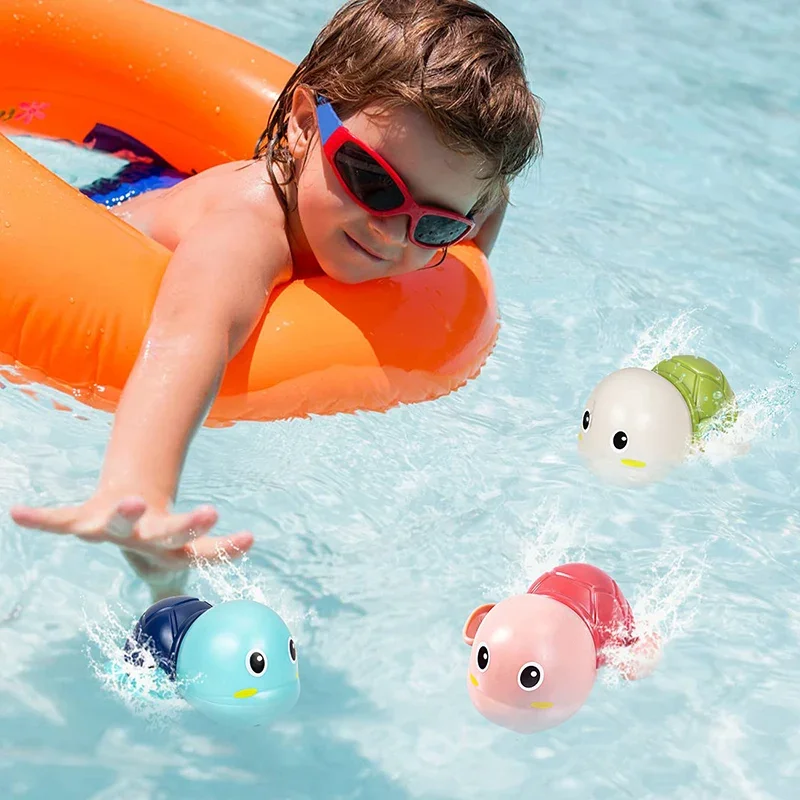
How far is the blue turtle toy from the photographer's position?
2127 mm

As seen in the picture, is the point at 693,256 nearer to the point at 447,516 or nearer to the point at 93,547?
the point at 447,516

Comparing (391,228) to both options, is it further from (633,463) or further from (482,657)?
(482,657)

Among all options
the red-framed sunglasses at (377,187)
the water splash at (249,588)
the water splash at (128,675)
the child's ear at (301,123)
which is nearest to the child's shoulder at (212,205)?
the child's ear at (301,123)

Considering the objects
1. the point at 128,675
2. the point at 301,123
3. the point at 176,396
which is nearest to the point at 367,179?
the point at 301,123

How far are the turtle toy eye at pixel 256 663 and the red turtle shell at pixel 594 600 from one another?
21.6 inches

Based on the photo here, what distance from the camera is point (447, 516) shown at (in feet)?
10.0

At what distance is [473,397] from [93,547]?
1175 mm

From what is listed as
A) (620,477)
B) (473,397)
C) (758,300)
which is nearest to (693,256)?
(758,300)

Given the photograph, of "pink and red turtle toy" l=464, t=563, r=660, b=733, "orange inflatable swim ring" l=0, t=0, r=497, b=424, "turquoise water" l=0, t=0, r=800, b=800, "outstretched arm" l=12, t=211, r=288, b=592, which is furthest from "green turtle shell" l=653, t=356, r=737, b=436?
"outstretched arm" l=12, t=211, r=288, b=592

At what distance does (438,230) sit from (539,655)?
36.3 inches

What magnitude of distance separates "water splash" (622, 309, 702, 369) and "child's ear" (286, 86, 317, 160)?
52.4 inches

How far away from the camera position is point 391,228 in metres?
2.58

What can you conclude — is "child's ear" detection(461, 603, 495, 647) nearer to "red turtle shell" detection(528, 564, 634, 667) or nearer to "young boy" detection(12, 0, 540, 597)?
"red turtle shell" detection(528, 564, 634, 667)

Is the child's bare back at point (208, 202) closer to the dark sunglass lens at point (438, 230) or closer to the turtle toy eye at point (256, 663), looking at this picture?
the dark sunglass lens at point (438, 230)
